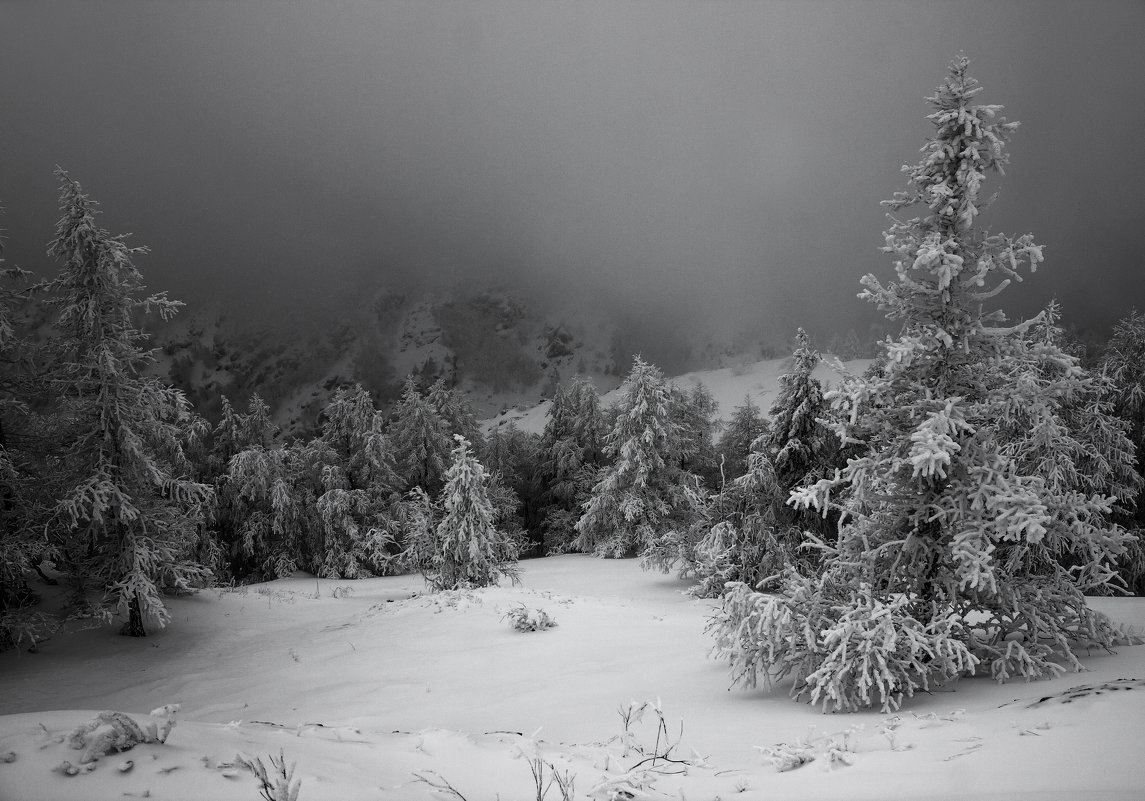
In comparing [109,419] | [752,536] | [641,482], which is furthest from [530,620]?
[641,482]

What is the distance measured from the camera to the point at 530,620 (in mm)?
12062

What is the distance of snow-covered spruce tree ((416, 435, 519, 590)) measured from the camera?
18828 millimetres

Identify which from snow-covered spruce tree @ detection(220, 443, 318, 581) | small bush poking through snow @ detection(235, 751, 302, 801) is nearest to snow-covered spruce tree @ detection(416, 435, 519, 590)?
snow-covered spruce tree @ detection(220, 443, 318, 581)

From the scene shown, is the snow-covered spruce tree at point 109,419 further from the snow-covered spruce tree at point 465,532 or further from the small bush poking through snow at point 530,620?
the small bush poking through snow at point 530,620

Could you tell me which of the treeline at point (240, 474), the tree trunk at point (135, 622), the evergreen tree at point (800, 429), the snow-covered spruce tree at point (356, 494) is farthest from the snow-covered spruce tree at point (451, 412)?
the evergreen tree at point (800, 429)

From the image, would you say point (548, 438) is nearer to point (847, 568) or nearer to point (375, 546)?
point (375, 546)

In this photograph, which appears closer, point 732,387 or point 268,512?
point 268,512

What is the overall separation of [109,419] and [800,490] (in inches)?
597

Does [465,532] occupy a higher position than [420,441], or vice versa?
[420,441]

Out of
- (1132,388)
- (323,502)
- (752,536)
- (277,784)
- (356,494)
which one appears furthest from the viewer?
(356,494)

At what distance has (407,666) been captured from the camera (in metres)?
10.2

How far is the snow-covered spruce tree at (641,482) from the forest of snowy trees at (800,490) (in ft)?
0.52

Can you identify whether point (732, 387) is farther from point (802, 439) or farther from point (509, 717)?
point (509, 717)

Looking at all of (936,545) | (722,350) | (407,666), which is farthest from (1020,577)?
(722,350)
